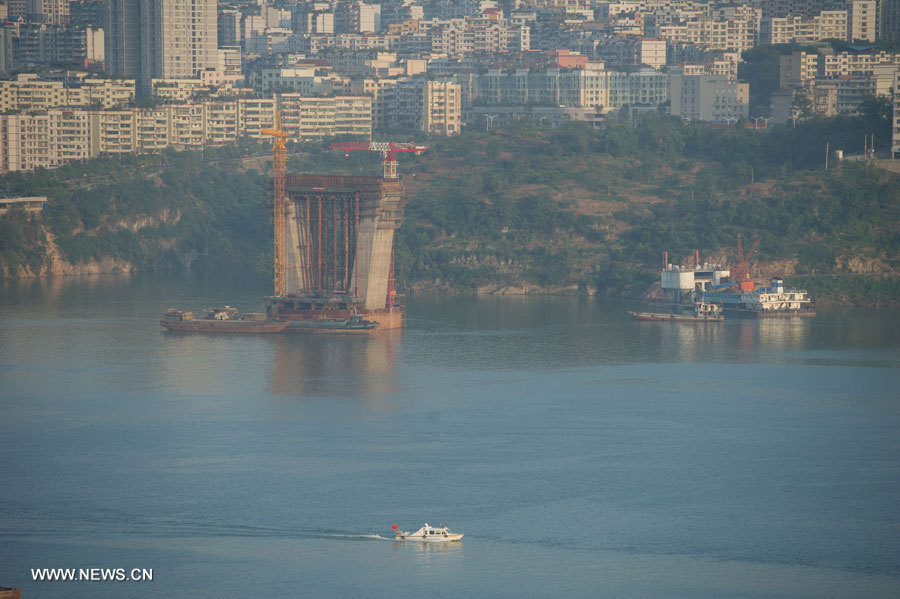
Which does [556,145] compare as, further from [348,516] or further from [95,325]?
[348,516]

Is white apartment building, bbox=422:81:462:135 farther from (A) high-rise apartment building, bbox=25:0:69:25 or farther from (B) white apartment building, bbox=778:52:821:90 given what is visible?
(A) high-rise apartment building, bbox=25:0:69:25

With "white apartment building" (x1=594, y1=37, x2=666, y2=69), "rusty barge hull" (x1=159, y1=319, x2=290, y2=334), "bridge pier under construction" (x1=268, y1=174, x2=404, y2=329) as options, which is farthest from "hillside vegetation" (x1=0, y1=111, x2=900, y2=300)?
"white apartment building" (x1=594, y1=37, x2=666, y2=69)

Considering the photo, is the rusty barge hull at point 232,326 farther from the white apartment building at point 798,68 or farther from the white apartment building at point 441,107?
the white apartment building at point 798,68

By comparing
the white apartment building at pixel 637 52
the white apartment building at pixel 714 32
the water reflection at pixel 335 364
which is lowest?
the water reflection at pixel 335 364

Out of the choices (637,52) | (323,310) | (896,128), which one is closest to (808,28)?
(637,52)

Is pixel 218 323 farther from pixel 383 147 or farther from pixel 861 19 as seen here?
pixel 861 19

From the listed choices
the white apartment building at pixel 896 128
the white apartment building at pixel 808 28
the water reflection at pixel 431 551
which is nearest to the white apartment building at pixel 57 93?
the white apartment building at pixel 896 128

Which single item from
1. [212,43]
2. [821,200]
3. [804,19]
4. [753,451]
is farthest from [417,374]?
[804,19]
